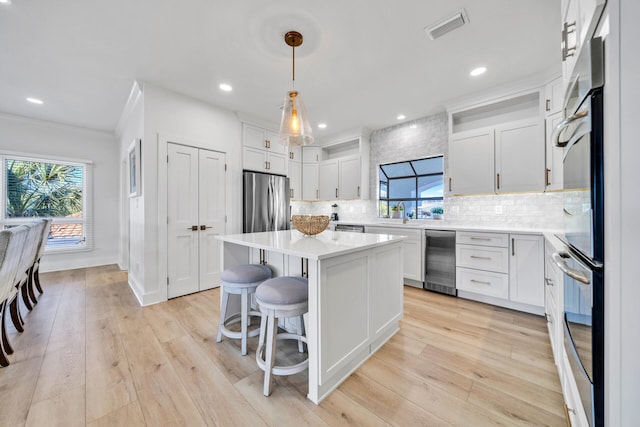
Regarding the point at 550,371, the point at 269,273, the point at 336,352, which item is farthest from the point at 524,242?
the point at 269,273

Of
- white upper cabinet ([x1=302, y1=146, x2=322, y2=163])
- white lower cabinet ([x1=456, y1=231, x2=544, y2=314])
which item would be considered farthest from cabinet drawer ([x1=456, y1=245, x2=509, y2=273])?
white upper cabinet ([x1=302, y1=146, x2=322, y2=163])

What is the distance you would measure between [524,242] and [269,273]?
2712 millimetres

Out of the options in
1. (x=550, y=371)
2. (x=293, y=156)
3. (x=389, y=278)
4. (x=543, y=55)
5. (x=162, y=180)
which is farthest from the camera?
(x=293, y=156)

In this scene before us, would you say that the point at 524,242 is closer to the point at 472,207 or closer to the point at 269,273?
the point at 472,207

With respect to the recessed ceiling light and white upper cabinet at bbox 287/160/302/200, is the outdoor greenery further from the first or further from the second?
the recessed ceiling light

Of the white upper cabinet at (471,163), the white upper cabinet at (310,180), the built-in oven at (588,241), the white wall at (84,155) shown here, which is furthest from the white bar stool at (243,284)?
the white wall at (84,155)

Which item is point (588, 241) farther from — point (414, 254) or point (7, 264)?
point (7, 264)

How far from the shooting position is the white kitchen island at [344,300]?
4.52ft

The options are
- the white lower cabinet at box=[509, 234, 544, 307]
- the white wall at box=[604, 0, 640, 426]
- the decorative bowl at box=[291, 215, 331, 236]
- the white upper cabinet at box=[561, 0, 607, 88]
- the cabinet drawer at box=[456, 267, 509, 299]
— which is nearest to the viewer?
the white wall at box=[604, 0, 640, 426]

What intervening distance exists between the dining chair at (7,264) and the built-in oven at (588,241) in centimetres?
305

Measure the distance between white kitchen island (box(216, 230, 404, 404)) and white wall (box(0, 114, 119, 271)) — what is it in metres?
4.51

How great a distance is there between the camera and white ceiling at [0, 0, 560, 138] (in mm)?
1846

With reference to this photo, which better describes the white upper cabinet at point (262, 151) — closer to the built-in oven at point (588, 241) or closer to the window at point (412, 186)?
the window at point (412, 186)

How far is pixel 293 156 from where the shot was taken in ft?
16.1
